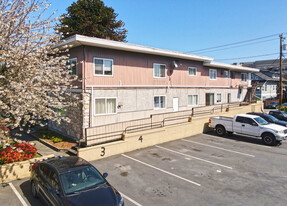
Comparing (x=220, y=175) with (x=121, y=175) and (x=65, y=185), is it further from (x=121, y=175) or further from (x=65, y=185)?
(x=65, y=185)

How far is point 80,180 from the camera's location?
20.9ft

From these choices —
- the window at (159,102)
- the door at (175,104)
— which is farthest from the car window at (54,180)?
the door at (175,104)

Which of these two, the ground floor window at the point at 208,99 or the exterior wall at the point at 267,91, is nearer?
the ground floor window at the point at 208,99

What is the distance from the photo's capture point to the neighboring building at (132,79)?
43.8 feet

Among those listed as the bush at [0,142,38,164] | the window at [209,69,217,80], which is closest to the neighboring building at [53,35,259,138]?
the window at [209,69,217,80]

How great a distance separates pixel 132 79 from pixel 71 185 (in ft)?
35.6

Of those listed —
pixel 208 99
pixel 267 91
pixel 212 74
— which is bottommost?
pixel 208 99

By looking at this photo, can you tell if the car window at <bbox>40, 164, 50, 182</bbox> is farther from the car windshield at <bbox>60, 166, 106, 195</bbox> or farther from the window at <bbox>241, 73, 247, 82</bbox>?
the window at <bbox>241, 73, 247, 82</bbox>

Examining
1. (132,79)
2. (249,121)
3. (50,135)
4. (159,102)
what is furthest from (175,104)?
(50,135)

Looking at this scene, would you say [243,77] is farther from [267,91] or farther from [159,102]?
[159,102]

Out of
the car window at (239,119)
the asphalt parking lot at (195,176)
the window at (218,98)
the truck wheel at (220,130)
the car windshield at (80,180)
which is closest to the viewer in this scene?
the car windshield at (80,180)

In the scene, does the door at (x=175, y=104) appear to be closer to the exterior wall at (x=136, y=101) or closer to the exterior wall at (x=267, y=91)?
the exterior wall at (x=136, y=101)

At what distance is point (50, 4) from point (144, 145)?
383 inches

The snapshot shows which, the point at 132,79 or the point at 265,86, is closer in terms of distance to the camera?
the point at 132,79
